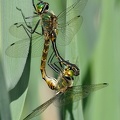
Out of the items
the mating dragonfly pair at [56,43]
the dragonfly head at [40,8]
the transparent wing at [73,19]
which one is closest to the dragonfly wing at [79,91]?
the mating dragonfly pair at [56,43]

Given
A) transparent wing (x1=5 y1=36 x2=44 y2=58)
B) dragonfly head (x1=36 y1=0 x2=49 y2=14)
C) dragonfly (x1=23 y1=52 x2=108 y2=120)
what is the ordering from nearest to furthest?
transparent wing (x1=5 y1=36 x2=44 y2=58)
dragonfly (x1=23 y1=52 x2=108 y2=120)
dragonfly head (x1=36 y1=0 x2=49 y2=14)

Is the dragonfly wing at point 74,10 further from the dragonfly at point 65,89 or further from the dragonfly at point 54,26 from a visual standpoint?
the dragonfly at point 65,89

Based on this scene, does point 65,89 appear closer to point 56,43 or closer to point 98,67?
point 56,43

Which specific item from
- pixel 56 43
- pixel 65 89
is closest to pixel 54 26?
pixel 56 43

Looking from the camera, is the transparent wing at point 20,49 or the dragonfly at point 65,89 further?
the dragonfly at point 65,89

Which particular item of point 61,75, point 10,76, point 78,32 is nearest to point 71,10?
point 78,32

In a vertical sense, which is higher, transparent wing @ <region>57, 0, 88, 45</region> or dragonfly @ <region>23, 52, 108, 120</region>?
transparent wing @ <region>57, 0, 88, 45</region>

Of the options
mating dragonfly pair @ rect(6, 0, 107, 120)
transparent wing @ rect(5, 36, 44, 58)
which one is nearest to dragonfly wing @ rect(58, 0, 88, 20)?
mating dragonfly pair @ rect(6, 0, 107, 120)

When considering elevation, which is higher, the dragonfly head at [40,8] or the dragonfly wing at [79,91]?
the dragonfly head at [40,8]

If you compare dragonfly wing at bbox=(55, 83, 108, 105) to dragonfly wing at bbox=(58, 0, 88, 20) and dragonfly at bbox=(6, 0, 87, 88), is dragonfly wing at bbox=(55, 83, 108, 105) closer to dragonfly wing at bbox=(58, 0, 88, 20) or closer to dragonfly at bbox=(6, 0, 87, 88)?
dragonfly at bbox=(6, 0, 87, 88)
